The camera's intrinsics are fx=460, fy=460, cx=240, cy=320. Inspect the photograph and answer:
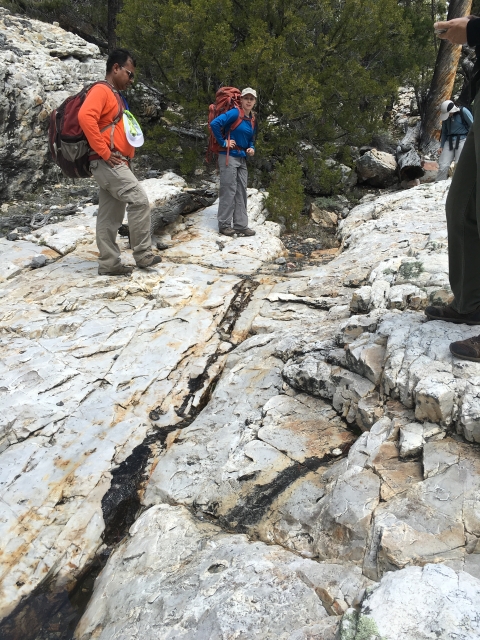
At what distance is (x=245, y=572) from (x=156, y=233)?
17.9 feet

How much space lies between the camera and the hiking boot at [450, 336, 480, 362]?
8.51 feet

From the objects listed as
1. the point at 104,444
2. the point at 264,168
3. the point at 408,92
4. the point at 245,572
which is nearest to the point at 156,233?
the point at 264,168

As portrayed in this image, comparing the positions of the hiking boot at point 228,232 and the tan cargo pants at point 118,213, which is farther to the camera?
the hiking boot at point 228,232

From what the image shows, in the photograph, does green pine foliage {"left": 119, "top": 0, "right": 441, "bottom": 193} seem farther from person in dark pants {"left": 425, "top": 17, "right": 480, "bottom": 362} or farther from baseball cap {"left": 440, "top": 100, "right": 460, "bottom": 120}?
person in dark pants {"left": 425, "top": 17, "right": 480, "bottom": 362}

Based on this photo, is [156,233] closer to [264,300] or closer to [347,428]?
[264,300]

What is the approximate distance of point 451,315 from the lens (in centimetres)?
297

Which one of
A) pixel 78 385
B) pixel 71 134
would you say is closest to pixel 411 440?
pixel 78 385

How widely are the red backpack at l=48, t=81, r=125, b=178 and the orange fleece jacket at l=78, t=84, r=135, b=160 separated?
0.05 m

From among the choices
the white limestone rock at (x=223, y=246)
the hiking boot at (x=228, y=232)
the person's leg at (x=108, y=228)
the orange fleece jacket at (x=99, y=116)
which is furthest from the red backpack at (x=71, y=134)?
the hiking boot at (x=228, y=232)

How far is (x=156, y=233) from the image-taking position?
6.79 m

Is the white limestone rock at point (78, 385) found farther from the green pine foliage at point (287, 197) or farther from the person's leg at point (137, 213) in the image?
the green pine foliage at point (287, 197)

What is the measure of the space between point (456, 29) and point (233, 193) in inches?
180

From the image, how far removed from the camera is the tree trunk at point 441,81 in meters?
10.5

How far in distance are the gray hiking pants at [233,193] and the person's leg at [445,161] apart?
14.0ft
